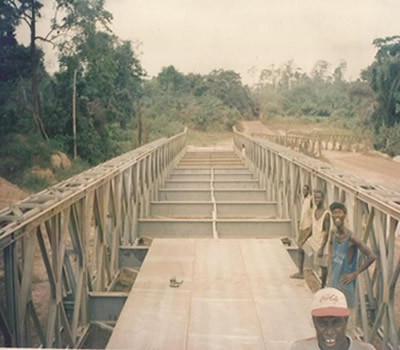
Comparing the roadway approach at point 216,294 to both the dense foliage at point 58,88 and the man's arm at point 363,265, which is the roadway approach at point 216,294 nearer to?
the man's arm at point 363,265

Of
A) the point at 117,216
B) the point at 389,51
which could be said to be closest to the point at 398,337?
the point at 117,216

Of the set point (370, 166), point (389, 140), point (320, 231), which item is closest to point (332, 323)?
point (320, 231)

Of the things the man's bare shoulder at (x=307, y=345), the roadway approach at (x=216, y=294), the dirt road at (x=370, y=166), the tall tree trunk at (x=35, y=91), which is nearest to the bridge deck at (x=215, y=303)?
the roadway approach at (x=216, y=294)

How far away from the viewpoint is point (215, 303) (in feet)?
17.8

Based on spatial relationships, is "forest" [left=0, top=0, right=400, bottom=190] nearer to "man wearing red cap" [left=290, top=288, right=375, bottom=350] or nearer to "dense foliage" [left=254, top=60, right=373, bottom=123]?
"dense foliage" [left=254, top=60, right=373, bottom=123]

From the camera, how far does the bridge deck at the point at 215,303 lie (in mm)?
4566

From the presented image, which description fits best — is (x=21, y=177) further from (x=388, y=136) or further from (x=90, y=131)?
(x=388, y=136)

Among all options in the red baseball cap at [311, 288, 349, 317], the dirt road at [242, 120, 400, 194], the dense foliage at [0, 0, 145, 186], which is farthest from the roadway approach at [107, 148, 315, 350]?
the dense foliage at [0, 0, 145, 186]

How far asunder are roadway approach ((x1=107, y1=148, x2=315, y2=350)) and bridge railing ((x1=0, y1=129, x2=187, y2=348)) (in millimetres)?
693

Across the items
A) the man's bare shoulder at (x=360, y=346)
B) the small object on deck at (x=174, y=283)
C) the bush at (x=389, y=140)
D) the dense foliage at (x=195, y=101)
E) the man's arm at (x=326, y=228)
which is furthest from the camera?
the dense foliage at (x=195, y=101)

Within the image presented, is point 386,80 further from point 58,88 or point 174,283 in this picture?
point 174,283

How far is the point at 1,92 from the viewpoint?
22.4m

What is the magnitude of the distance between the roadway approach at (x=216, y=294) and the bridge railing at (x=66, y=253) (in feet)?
2.27

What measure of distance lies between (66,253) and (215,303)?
2.22 meters
